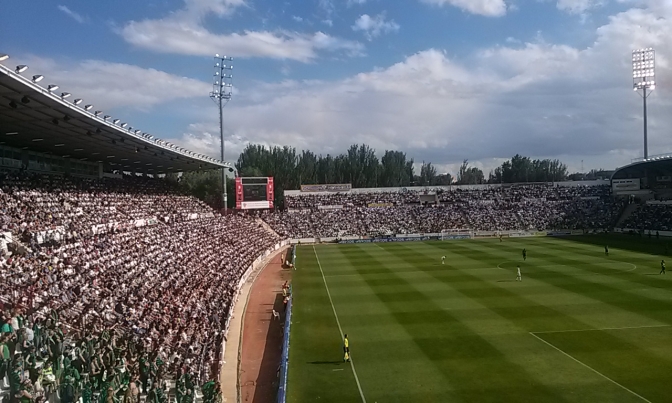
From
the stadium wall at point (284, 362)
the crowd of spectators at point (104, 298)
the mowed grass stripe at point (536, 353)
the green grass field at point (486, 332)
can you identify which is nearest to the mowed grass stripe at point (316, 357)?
the green grass field at point (486, 332)

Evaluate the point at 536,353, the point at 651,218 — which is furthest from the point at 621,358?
the point at 651,218

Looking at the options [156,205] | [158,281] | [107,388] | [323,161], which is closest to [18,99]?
[158,281]

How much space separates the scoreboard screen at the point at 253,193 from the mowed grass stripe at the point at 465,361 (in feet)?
141

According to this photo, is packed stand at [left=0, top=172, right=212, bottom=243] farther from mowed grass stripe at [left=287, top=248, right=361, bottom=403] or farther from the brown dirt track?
mowed grass stripe at [left=287, top=248, right=361, bottom=403]

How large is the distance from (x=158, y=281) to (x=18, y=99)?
33.7ft

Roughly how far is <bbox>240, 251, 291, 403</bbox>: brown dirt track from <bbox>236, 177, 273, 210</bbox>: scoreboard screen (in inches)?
1237

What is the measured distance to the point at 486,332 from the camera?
23.8 metres

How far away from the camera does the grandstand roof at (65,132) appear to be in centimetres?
2122

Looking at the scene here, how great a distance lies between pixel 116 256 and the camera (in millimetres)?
26250

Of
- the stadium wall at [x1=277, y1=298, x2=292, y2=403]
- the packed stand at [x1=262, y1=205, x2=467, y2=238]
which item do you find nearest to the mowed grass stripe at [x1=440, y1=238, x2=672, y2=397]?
the stadium wall at [x1=277, y1=298, x2=292, y2=403]

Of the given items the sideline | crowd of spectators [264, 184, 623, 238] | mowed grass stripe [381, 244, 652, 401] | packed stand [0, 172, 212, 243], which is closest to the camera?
mowed grass stripe [381, 244, 652, 401]

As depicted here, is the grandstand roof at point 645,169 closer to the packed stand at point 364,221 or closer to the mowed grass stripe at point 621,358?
the packed stand at point 364,221

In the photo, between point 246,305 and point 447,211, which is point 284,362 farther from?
point 447,211

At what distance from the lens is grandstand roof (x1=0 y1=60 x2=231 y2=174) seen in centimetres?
2122
